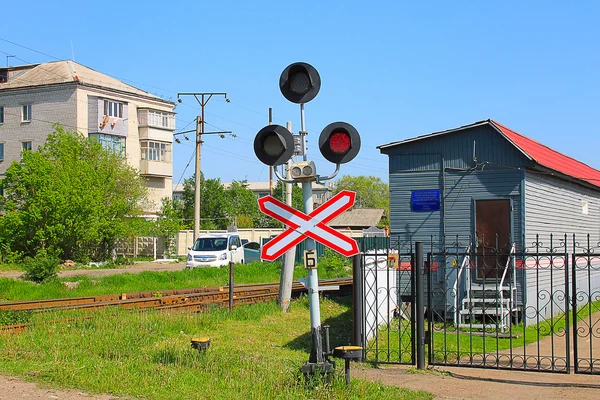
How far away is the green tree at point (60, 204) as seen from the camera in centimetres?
3731

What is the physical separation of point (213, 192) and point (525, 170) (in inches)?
2385

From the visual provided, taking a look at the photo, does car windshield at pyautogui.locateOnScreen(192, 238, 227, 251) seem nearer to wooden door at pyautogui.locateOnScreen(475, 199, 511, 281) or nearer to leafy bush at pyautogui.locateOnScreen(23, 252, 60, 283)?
leafy bush at pyautogui.locateOnScreen(23, 252, 60, 283)

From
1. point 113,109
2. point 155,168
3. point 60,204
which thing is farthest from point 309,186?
point 155,168

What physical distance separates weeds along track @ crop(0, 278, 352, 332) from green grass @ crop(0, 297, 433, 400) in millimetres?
1276

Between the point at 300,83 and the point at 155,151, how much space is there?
1993 inches

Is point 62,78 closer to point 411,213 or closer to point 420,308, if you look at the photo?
point 411,213

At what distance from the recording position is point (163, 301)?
1822 cm

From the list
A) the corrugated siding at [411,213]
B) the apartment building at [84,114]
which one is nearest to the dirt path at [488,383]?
the corrugated siding at [411,213]

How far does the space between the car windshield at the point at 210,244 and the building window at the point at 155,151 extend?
25379 mm

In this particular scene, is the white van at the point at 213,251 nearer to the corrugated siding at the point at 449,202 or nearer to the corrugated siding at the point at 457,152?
the corrugated siding at the point at 449,202

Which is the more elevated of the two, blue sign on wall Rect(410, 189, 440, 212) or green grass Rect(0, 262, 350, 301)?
blue sign on wall Rect(410, 189, 440, 212)

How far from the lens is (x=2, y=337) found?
11.6 metres

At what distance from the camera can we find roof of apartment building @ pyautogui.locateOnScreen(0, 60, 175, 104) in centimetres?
5216

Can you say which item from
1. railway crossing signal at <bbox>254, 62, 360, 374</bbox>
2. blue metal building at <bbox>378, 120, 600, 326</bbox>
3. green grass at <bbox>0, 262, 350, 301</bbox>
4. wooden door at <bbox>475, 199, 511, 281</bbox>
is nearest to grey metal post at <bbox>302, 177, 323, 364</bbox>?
railway crossing signal at <bbox>254, 62, 360, 374</bbox>
